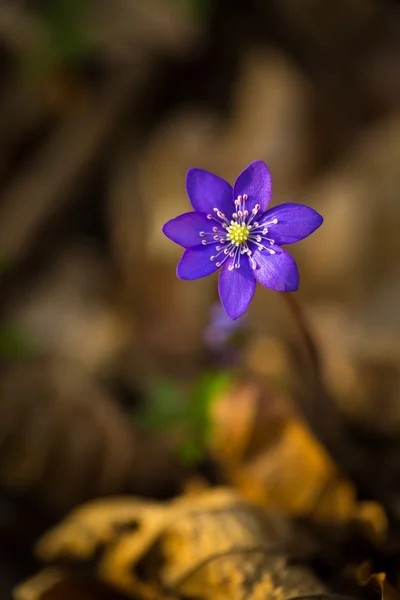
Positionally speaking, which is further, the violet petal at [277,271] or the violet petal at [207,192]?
the violet petal at [207,192]

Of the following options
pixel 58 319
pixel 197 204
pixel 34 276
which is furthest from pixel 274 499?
pixel 34 276

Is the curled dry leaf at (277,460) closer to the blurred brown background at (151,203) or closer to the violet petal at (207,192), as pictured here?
the blurred brown background at (151,203)

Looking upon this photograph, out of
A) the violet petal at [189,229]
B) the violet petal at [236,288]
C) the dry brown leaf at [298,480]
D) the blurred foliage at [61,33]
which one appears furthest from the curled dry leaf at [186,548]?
the blurred foliage at [61,33]

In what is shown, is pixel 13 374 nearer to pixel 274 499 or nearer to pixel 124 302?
pixel 124 302

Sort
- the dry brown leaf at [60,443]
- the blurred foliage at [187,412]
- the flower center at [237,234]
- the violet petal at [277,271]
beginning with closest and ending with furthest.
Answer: the violet petal at [277,271] < the flower center at [237,234] < the blurred foliage at [187,412] < the dry brown leaf at [60,443]

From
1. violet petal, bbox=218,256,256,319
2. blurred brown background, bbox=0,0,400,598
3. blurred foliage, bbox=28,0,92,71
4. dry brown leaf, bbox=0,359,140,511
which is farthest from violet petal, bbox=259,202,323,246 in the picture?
blurred foliage, bbox=28,0,92,71

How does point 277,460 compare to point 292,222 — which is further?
point 277,460

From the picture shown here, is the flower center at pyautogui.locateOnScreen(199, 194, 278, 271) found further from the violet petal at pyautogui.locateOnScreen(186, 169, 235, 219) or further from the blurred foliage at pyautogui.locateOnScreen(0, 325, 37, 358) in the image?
the blurred foliage at pyautogui.locateOnScreen(0, 325, 37, 358)

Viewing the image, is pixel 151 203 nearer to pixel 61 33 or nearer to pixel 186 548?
pixel 61 33

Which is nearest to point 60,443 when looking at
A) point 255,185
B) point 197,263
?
point 197,263
